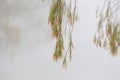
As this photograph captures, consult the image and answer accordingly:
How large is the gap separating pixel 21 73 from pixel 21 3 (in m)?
0.66

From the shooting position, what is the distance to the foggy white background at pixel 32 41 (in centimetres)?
276

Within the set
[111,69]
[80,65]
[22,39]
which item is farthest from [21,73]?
[111,69]

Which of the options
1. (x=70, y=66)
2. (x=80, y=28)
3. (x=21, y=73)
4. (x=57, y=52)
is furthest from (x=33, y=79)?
(x=57, y=52)

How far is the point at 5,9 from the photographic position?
109 inches

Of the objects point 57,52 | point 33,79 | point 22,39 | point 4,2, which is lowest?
point 33,79

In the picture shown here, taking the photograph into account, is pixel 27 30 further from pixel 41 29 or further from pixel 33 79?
pixel 33 79

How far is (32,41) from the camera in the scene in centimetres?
277

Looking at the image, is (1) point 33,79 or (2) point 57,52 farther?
(1) point 33,79

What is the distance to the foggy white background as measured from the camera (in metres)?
2.76

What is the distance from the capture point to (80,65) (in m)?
2.81

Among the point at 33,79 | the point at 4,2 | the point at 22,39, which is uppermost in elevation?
the point at 4,2

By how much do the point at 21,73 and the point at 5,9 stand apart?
619 millimetres

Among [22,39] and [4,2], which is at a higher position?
[4,2]

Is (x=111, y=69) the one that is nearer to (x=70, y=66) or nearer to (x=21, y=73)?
(x=70, y=66)
